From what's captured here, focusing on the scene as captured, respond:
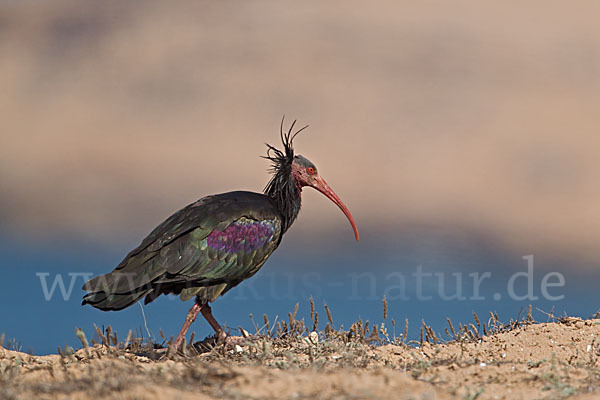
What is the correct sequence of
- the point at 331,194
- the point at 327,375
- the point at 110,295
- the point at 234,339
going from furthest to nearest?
the point at 331,194 < the point at 234,339 < the point at 110,295 < the point at 327,375

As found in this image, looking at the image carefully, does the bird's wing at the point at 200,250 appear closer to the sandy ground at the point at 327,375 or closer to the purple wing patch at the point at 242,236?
the purple wing patch at the point at 242,236

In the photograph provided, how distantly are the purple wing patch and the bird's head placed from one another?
97 centimetres

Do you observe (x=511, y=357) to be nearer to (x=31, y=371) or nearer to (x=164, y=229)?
(x=164, y=229)

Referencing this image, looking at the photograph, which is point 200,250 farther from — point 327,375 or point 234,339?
point 327,375

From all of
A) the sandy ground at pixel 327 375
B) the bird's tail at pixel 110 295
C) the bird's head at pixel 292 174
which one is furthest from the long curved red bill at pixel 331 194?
the bird's tail at pixel 110 295

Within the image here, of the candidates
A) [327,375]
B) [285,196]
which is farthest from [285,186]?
[327,375]

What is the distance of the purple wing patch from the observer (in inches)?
343

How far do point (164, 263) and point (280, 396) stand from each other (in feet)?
14.3

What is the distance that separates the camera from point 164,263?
8.40 meters

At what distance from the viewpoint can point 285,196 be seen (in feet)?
32.7

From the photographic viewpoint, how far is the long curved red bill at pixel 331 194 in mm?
10914

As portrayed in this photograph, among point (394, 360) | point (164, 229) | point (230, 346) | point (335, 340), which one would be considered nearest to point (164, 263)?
point (164, 229)

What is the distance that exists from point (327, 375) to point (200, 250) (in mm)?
4023

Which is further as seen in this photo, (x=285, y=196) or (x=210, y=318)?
(x=285, y=196)
